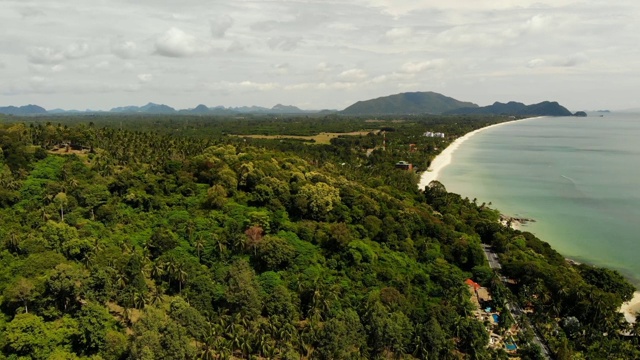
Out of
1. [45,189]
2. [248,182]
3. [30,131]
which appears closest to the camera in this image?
[45,189]

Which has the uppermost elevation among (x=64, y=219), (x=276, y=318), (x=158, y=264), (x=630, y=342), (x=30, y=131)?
(x=30, y=131)

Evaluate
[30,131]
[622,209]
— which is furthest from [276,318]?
[622,209]

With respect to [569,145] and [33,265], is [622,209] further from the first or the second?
[569,145]

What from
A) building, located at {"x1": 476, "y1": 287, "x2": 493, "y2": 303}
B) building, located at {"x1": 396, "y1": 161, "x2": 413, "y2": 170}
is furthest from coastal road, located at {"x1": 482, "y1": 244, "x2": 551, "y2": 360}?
building, located at {"x1": 396, "y1": 161, "x2": 413, "y2": 170}

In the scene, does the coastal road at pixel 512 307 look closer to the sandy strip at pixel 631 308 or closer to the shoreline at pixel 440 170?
the shoreline at pixel 440 170

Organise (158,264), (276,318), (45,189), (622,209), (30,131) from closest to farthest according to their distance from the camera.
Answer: (276,318) < (158,264) < (45,189) < (30,131) < (622,209)

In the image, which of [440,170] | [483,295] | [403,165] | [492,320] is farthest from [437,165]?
[492,320]

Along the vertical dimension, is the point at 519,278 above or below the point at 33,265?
below

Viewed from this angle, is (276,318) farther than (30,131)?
No
